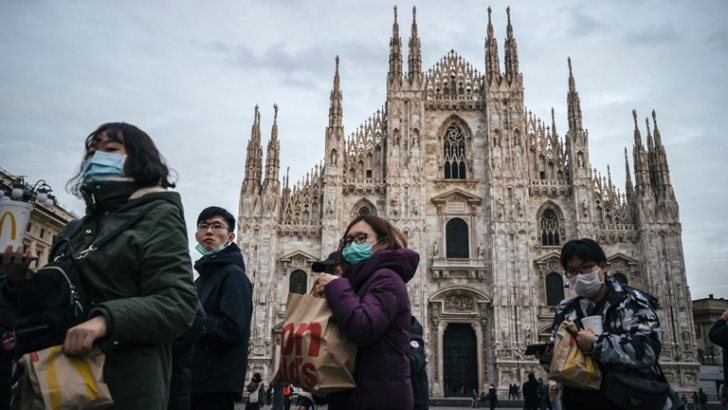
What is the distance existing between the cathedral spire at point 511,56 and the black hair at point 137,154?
1113 inches

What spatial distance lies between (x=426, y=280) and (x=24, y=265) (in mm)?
24817

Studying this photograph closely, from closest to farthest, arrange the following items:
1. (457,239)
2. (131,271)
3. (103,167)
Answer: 1. (131,271)
2. (103,167)
3. (457,239)

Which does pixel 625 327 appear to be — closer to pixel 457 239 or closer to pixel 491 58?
pixel 457 239

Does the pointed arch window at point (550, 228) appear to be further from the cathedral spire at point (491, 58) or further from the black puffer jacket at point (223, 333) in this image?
the black puffer jacket at point (223, 333)

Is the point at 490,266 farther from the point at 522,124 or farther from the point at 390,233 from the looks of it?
the point at 390,233

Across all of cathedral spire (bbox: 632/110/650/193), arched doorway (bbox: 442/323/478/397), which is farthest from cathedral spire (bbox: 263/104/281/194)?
cathedral spire (bbox: 632/110/650/193)

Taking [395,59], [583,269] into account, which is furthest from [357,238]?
[395,59]

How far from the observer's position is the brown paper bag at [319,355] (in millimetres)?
2902

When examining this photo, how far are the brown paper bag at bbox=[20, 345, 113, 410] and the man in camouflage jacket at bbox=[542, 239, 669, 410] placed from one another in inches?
111

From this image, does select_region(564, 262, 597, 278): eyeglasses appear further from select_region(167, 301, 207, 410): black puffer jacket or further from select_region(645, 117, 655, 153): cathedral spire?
select_region(645, 117, 655, 153): cathedral spire

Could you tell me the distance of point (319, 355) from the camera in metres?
2.90

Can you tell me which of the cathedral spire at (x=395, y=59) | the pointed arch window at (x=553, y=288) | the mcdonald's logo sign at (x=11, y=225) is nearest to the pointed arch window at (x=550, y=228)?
the pointed arch window at (x=553, y=288)

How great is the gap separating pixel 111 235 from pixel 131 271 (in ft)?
0.59

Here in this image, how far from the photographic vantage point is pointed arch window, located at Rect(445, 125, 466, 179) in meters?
28.6
